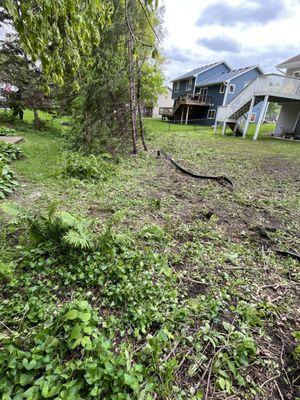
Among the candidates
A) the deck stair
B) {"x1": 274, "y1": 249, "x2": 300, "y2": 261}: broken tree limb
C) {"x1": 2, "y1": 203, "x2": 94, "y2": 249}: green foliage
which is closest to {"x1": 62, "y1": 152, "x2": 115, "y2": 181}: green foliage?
{"x1": 2, "y1": 203, "x2": 94, "y2": 249}: green foliage

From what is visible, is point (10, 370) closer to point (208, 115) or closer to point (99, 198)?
point (99, 198)

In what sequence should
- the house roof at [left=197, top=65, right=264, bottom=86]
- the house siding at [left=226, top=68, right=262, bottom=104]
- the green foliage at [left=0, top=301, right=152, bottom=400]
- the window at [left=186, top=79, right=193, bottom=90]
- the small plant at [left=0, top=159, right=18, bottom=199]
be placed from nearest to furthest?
the green foliage at [left=0, top=301, right=152, bottom=400] < the small plant at [left=0, top=159, right=18, bottom=199] < the house roof at [left=197, top=65, right=264, bottom=86] < the house siding at [left=226, top=68, right=262, bottom=104] < the window at [left=186, top=79, right=193, bottom=90]

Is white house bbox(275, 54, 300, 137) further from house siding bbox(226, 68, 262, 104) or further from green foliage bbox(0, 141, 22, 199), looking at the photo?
green foliage bbox(0, 141, 22, 199)

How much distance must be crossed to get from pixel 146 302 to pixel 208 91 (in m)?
25.7

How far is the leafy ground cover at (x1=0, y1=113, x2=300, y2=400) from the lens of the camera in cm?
136

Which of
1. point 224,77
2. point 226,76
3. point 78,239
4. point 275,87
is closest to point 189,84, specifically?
point 224,77

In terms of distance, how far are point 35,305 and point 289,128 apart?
18035mm

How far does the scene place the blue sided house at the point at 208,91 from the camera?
2194 cm

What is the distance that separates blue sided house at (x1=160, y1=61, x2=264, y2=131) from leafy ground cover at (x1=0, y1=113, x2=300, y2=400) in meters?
21.5

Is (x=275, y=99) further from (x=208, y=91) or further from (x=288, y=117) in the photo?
(x=208, y=91)

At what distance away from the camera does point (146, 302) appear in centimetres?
192

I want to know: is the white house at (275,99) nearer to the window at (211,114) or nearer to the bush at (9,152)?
the window at (211,114)

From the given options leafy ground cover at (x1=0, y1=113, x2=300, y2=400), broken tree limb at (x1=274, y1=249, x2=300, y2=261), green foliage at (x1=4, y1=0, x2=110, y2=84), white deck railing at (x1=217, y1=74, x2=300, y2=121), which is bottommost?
broken tree limb at (x1=274, y1=249, x2=300, y2=261)

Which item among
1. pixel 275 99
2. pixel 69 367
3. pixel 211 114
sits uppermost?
pixel 275 99
